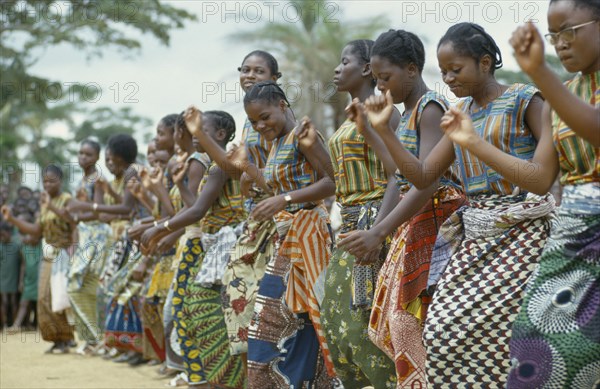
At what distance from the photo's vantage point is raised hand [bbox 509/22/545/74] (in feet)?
10.1

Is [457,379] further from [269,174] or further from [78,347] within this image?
[78,347]

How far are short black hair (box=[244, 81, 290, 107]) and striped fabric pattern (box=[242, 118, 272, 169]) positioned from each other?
553 mm

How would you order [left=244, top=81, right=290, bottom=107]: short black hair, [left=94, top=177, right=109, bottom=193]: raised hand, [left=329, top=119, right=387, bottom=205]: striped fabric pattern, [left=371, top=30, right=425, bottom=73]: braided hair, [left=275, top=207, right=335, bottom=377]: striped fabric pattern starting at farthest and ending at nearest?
[left=94, top=177, right=109, bottom=193]: raised hand → [left=244, top=81, right=290, bottom=107]: short black hair → [left=275, top=207, right=335, bottom=377]: striped fabric pattern → [left=329, top=119, right=387, bottom=205]: striped fabric pattern → [left=371, top=30, right=425, bottom=73]: braided hair

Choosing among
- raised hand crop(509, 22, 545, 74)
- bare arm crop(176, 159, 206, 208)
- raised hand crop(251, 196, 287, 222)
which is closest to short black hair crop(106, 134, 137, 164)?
bare arm crop(176, 159, 206, 208)

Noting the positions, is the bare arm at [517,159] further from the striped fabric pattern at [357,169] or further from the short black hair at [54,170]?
the short black hair at [54,170]

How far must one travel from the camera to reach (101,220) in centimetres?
1033

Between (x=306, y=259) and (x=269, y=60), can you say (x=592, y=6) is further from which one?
(x=269, y=60)

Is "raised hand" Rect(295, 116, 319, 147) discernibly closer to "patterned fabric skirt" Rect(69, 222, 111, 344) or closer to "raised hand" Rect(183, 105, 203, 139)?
"raised hand" Rect(183, 105, 203, 139)

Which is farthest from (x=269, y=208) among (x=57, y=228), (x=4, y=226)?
(x=4, y=226)

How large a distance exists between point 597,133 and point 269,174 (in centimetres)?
291

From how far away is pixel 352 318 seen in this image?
4.95 metres

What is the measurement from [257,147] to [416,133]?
196 centimetres

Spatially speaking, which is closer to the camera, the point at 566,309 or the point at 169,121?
the point at 566,309

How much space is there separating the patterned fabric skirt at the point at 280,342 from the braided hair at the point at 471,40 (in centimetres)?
180
